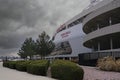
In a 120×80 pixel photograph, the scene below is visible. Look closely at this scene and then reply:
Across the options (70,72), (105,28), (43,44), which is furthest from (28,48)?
(70,72)

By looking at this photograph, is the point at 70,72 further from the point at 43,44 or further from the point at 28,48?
the point at 28,48

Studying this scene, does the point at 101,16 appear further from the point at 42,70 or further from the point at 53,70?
the point at 53,70

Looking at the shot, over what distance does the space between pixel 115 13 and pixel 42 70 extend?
2052 centimetres

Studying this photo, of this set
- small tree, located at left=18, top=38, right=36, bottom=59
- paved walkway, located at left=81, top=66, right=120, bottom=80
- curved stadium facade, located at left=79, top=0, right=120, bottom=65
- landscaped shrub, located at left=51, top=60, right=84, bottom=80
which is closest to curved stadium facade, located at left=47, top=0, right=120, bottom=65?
curved stadium facade, located at left=79, top=0, right=120, bottom=65

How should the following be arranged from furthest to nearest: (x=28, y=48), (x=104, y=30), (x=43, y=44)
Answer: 1. (x=28, y=48)
2. (x=43, y=44)
3. (x=104, y=30)

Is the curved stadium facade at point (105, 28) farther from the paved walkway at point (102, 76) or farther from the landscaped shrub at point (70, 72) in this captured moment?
the landscaped shrub at point (70, 72)

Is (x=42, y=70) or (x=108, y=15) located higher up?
(x=108, y=15)

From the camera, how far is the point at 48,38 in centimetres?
5812

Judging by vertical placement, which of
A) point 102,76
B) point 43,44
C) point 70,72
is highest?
point 43,44

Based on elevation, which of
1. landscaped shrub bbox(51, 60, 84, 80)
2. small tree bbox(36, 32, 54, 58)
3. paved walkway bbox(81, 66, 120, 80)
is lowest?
paved walkway bbox(81, 66, 120, 80)

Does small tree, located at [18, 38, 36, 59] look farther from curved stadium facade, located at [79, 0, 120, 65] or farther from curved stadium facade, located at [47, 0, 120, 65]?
curved stadium facade, located at [79, 0, 120, 65]

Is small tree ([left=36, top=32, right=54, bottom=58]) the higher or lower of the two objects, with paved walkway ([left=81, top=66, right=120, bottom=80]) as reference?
higher

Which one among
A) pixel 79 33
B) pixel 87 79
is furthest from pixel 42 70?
pixel 79 33

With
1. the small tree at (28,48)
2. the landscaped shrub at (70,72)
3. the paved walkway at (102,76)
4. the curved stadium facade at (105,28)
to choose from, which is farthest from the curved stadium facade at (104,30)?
the small tree at (28,48)
